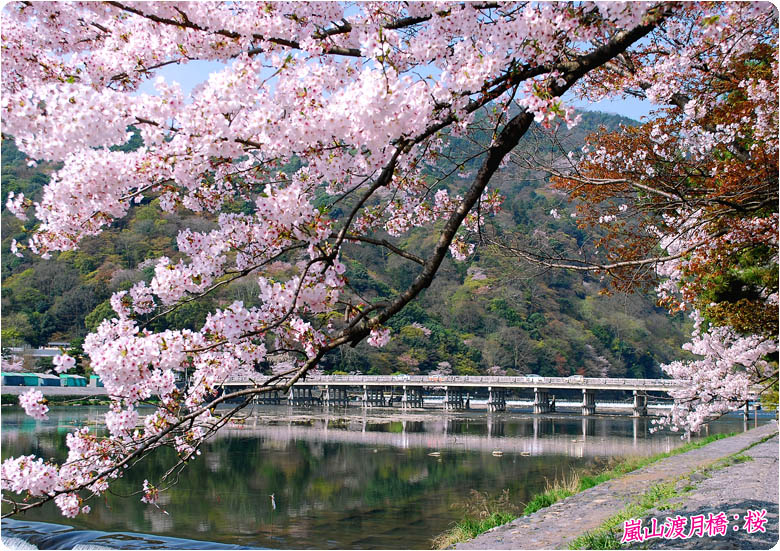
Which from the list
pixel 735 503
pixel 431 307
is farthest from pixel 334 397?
pixel 735 503

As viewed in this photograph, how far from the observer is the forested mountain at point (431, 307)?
45.6 meters

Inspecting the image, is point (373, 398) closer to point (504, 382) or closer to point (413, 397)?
point (413, 397)

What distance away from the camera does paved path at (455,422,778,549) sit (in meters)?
7.34

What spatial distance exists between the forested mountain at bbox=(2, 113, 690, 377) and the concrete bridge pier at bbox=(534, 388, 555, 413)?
26.3 feet

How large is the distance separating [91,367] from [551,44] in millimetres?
3023

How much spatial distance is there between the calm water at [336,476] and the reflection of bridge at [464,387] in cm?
1035

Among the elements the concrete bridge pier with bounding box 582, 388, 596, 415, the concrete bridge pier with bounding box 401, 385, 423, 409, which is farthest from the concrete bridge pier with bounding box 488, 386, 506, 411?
the concrete bridge pier with bounding box 582, 388, 596, 415

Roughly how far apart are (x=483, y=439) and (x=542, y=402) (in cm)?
2078

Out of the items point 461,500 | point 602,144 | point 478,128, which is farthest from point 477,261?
point 478,128

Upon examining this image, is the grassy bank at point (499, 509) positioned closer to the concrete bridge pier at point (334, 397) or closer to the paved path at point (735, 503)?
the paved path at point (735, 503)

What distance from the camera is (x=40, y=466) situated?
3.39 m

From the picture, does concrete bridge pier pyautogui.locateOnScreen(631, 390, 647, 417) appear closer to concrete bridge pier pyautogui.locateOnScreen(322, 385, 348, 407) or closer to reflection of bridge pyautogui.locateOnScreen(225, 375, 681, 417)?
reflection of bridge pyautogui.locateOnScreen(225, 375, 681, 417)

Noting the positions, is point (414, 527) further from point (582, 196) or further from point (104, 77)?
point (104, 77)

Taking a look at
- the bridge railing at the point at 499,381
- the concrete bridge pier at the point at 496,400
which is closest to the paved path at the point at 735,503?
the bridge railing at the point at 499,381
